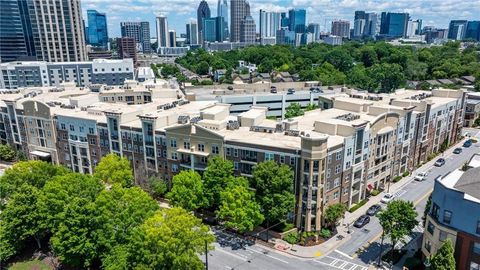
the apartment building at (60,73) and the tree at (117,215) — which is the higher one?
the apartment building at (60,73)

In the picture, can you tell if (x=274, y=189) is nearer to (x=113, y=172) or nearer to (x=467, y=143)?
(x=113, y=172)

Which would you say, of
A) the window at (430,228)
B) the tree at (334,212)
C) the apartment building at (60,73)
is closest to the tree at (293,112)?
the tree at (334,212)

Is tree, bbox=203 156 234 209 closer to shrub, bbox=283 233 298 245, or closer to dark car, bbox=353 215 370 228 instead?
shrub, bbox=283 233 298 245

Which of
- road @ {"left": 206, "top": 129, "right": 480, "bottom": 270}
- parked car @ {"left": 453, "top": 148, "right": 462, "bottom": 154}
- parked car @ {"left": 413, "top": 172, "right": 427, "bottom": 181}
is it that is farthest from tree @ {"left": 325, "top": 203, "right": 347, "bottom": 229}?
parked car @ {"left": 453, "top": 148, "right": 462, "bottom": 154}

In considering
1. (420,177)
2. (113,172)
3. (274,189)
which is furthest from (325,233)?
(113,172)

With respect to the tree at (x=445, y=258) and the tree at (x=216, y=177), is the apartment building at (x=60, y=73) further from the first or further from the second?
the tree at (x=445, y=258)
